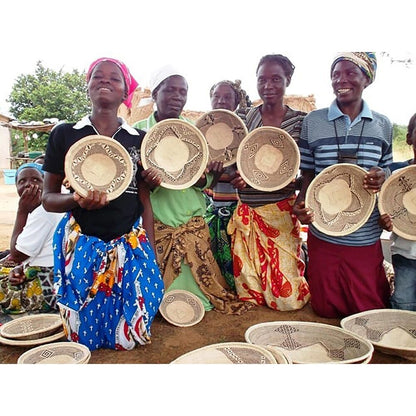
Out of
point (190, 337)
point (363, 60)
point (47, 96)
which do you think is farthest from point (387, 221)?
point (47, 96)

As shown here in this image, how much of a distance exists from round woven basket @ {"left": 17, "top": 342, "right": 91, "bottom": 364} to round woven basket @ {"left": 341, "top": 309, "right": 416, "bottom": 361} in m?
1.51

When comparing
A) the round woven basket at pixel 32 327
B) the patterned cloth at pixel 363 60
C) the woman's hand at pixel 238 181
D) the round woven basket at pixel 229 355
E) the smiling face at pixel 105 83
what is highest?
the patterned cloth at pixel 363 60

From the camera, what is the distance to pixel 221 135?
2.92 m

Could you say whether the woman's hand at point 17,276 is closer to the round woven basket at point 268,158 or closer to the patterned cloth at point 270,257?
the patterned cloth at point 270,257

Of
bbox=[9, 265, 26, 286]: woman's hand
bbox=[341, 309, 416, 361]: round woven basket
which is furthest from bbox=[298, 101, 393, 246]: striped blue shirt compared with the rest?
bbox=[9, 265, 26, 286]: woman's hand

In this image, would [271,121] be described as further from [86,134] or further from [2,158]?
[2,158]

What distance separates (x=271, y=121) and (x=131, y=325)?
171cm

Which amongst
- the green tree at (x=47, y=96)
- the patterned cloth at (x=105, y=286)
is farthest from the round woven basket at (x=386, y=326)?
the green tree at (x=47, y=96)

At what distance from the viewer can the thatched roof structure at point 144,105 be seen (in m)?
5.30

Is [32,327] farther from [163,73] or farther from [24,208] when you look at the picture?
[163,73]

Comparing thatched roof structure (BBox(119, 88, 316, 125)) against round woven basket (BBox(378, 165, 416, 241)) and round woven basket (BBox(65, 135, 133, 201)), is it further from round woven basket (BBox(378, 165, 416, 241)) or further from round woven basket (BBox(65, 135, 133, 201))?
round woven basket (BBox(378, 165, 416, 241))

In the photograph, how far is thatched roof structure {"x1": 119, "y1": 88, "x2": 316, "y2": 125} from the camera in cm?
530

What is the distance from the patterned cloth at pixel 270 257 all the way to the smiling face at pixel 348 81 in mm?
830
